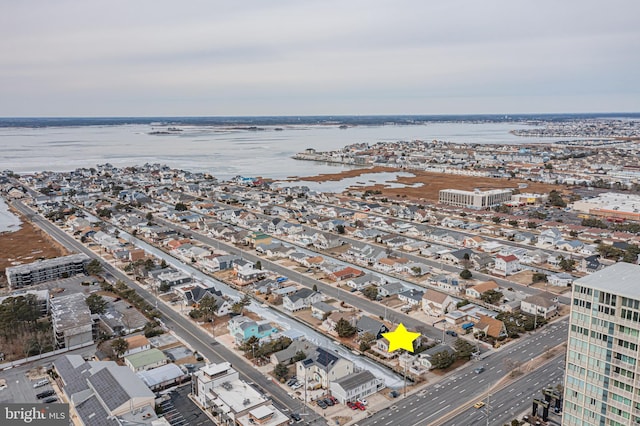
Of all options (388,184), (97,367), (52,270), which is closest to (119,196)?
(52,270)

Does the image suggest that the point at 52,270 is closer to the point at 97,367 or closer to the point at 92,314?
the point at 92,314

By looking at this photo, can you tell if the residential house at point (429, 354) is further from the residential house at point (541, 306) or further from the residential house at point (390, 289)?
the residential house at point (390, 289)

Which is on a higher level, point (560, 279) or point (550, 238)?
point (550, 238)

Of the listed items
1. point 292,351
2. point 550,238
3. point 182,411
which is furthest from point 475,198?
point 182,411

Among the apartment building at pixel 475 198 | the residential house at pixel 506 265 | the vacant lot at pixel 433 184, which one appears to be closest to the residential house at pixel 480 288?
the residential house at pixel 506 265

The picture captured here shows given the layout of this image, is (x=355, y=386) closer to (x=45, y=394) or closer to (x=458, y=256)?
(x=45, y=394)

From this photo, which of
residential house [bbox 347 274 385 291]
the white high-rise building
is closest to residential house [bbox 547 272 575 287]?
residential house [bbox 347 274 385 291]

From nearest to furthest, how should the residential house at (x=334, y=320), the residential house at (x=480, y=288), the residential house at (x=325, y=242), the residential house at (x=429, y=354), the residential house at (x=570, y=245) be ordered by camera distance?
the residential house at (x=429, y=354) → the residential house at (x=334, y=320) → the residential house at (x=480, y=288) → the residential house at (x=570, y=245) → the residential house at (x=325, y=242)
